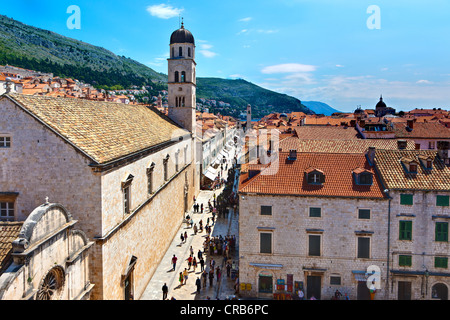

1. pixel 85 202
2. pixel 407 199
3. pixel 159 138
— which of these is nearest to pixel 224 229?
pixel 159 138

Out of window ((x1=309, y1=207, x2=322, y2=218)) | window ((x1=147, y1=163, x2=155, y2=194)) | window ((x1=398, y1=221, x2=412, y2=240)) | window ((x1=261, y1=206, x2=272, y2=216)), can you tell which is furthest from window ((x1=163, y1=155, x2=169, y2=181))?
window ((x1=398, y1=221, x2=412, y2=240))

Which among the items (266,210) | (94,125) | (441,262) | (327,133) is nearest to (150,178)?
(94,125)

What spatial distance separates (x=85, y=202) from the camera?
1581cm

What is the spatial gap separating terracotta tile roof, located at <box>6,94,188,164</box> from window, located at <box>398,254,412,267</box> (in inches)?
722

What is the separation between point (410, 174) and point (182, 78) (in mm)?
30049

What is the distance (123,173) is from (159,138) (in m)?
10.1

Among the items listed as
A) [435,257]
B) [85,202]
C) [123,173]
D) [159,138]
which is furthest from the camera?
[159,138]

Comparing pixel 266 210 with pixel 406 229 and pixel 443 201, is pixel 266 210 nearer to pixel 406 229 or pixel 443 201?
pixel 406 229

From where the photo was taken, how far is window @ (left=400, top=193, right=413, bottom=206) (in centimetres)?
2120

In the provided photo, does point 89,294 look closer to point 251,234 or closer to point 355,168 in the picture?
point 251,234

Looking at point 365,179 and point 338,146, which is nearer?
point 365,179

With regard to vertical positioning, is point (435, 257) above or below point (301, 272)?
above

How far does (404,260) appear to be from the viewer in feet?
69.7

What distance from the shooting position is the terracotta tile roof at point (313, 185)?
2180 centimetres
